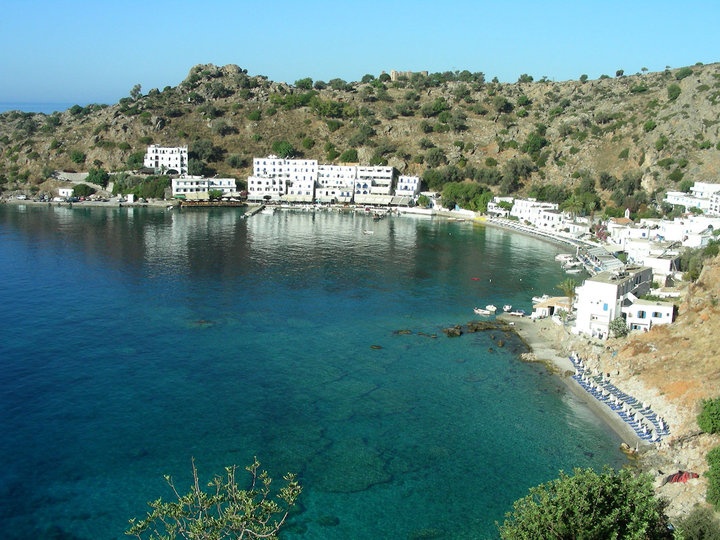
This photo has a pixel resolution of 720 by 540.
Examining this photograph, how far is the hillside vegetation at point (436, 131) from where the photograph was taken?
8025 centimetres

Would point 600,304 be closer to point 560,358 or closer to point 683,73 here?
point 560,358

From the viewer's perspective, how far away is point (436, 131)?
336 feet

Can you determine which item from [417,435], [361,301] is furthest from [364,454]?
[361,301]

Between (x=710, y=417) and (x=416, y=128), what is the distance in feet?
276

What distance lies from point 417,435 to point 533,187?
66.9 m

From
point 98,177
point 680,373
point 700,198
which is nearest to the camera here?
point 680,373

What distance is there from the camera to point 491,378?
31.2m

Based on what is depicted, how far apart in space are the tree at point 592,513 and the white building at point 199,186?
7830cm

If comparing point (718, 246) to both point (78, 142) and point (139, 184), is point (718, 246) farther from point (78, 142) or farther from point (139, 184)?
point (78, 142)

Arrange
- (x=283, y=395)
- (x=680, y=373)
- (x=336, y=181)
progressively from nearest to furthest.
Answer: (x=680, y=373), (x=283, y=395), (x=336, y=181)

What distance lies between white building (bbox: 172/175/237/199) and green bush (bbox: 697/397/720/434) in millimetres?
74853

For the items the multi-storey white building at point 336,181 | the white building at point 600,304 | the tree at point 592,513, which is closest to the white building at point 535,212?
the multi-storey white building at point 336,181

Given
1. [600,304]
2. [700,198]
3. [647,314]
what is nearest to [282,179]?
[700,198]

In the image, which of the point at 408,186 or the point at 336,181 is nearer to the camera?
the point at 408,186
